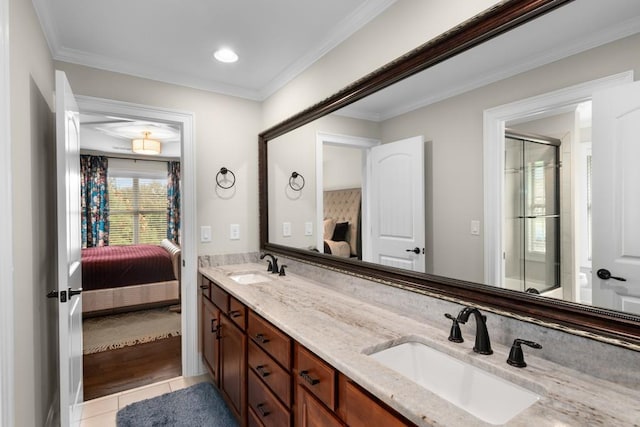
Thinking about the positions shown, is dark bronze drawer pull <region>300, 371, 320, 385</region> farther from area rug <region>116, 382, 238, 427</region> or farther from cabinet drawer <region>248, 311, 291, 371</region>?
area rug <region>116, 382, 238, 427</region>

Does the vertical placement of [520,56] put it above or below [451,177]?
above

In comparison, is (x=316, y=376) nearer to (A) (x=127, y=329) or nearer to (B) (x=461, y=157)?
(B) (x=461, y=157)

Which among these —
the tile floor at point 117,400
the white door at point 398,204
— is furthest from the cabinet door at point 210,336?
the white door at point 398,204

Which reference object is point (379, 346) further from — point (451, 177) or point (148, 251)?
point (148, 251)

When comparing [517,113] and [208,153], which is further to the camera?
[208,153]

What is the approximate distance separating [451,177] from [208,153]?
2072 mm

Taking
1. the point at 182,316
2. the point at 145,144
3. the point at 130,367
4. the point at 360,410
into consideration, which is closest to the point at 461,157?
the point at 360,410

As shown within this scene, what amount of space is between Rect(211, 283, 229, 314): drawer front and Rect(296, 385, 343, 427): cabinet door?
94cm

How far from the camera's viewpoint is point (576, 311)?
→ 98cm

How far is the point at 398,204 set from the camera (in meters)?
1.66

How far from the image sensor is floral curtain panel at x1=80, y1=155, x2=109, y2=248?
6.11 m

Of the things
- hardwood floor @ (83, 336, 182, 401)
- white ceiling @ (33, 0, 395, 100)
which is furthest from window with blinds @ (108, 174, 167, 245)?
white ceiling @ (33, 0, 395, 100)

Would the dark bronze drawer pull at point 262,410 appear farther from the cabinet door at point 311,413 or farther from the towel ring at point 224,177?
the towel ring at point 224,177

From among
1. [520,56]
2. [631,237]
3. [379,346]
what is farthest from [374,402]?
[520,56]
